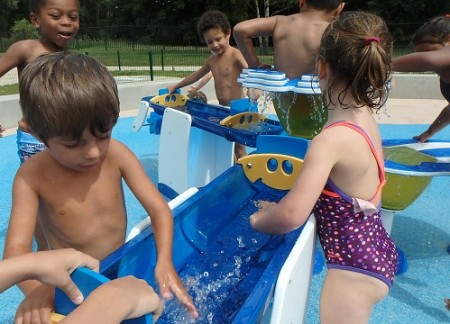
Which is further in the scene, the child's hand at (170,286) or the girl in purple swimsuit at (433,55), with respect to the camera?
the girl in purple swimsuit at (433,55)

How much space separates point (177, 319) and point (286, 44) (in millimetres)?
1809

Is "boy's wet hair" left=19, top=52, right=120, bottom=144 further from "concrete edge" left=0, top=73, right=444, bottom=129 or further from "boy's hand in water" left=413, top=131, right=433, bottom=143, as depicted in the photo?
"concrete edge" left=0, top=73, right=444, bottom=129

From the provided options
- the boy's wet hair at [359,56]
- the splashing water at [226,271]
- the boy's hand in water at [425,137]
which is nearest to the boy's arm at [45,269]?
the splashing water at [226,271]

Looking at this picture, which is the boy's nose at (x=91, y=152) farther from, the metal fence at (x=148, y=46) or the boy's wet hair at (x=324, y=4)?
the metal fence at (x=148, y=46)

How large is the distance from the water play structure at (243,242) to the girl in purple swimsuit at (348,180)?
10 cm

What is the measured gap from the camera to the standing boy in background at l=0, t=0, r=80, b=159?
2.32 meters

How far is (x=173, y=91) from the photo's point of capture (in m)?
4.29

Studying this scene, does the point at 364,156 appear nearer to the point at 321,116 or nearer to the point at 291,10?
the point at 321,116

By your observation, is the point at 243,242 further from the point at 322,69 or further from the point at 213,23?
the point at 213,23

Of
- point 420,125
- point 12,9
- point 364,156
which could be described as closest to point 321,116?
point 364,156

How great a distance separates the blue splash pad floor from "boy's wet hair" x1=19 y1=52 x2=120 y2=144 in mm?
1548

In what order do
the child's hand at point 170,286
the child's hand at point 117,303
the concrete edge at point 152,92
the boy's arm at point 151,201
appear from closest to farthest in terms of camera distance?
1. the child's hand at point 117,303
2. the child's hand at point 170,286
3. the boy's arm at point 151,201
4. the concrete edge at point 152,92

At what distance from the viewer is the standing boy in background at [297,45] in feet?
8.38

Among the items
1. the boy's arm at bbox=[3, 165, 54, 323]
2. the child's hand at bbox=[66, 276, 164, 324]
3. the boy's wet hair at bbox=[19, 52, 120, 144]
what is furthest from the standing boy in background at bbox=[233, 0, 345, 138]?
the child's hand at bbox=[66, 276, 164, 324]
